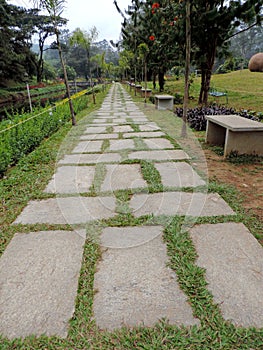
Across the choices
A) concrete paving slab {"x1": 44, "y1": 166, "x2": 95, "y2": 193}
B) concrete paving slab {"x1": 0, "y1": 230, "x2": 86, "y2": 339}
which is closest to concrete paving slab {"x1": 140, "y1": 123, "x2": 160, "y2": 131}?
concrete paving slab {"x1": 44, "y1": 166, "x2": 95, "y2": 193}

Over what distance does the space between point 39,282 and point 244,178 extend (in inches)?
90.9

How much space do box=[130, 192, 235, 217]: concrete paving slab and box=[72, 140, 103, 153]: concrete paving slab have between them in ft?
5.75

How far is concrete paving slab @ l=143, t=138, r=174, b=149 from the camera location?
3902 mm

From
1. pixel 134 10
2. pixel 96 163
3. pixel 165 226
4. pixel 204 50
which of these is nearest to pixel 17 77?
pixel 134 10

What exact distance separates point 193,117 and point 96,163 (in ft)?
10.8

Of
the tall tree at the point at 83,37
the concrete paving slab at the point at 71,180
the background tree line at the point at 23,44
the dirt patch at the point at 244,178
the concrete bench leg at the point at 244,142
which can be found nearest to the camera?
the dirt patch at the point at 244,178

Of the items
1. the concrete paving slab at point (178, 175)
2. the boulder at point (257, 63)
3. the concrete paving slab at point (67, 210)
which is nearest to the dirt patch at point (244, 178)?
the concrete paving slab at point (178, 175)

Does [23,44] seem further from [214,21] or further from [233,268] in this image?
[233,268]

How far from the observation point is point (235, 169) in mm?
2969

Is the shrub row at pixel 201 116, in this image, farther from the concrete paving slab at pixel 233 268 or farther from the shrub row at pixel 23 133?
the concrete paving slab at pixel 233 268

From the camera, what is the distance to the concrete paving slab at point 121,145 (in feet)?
12.8

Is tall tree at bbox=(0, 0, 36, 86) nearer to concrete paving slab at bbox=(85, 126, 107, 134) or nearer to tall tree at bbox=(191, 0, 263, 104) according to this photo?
tall tree at bbox=(191, 0, 263, 104)

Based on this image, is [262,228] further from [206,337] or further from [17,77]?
[17,77]

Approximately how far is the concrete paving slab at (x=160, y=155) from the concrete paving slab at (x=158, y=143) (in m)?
0.24
